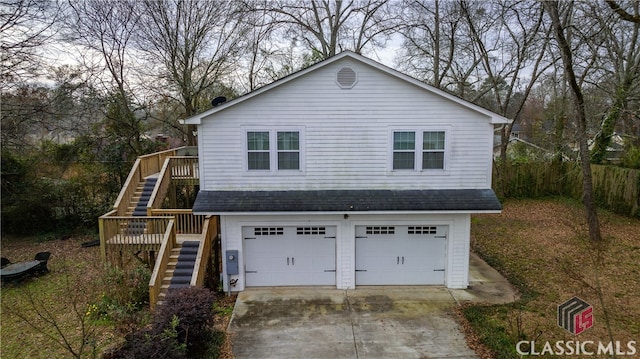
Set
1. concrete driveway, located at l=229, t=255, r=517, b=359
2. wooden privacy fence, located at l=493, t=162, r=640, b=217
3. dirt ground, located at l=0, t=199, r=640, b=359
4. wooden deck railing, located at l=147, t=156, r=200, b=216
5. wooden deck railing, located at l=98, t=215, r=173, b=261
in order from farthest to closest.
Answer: wooden privacy fence, located at l=493, t=162, r=640, b=217 → wooden deck railing, located at l=147, t=156, r=200, b=216 → wooden deck railing, located at l=98, t=215, r=173, b=261 → dirt ground, located at l=0, t=199, r=640, b=359 → concrete driveway, located at l=229, t=255, r=517, b=359

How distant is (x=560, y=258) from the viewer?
1331 cm

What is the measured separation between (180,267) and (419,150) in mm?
7637

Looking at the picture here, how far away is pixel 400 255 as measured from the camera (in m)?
11.2

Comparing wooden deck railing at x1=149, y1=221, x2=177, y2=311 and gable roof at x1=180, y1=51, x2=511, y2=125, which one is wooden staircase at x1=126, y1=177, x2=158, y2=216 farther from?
gable roof at x1=180, y1=51, x2=511, y2=125

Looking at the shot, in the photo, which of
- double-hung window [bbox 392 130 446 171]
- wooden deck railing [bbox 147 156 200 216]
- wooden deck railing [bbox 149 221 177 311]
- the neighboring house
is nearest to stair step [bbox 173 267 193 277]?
wooden deck railing [bbox 149 221 177 311]

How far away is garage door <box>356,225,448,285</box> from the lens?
1112cm

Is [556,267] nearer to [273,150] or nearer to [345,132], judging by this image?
[345,132]

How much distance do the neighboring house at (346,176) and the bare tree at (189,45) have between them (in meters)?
12.9

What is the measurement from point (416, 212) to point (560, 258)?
6868 millimetres

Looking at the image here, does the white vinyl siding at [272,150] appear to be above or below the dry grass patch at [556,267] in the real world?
above

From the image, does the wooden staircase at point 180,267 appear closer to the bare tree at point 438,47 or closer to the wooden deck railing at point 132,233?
the wooden deck railing at point 132,233

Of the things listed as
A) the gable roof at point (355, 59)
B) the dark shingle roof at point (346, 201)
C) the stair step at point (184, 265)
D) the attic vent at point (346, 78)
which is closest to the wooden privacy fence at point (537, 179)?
the dark shingle roof at point (346, 201)

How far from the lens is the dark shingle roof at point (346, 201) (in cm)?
1033

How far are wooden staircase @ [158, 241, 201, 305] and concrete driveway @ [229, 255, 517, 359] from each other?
5.28ft
